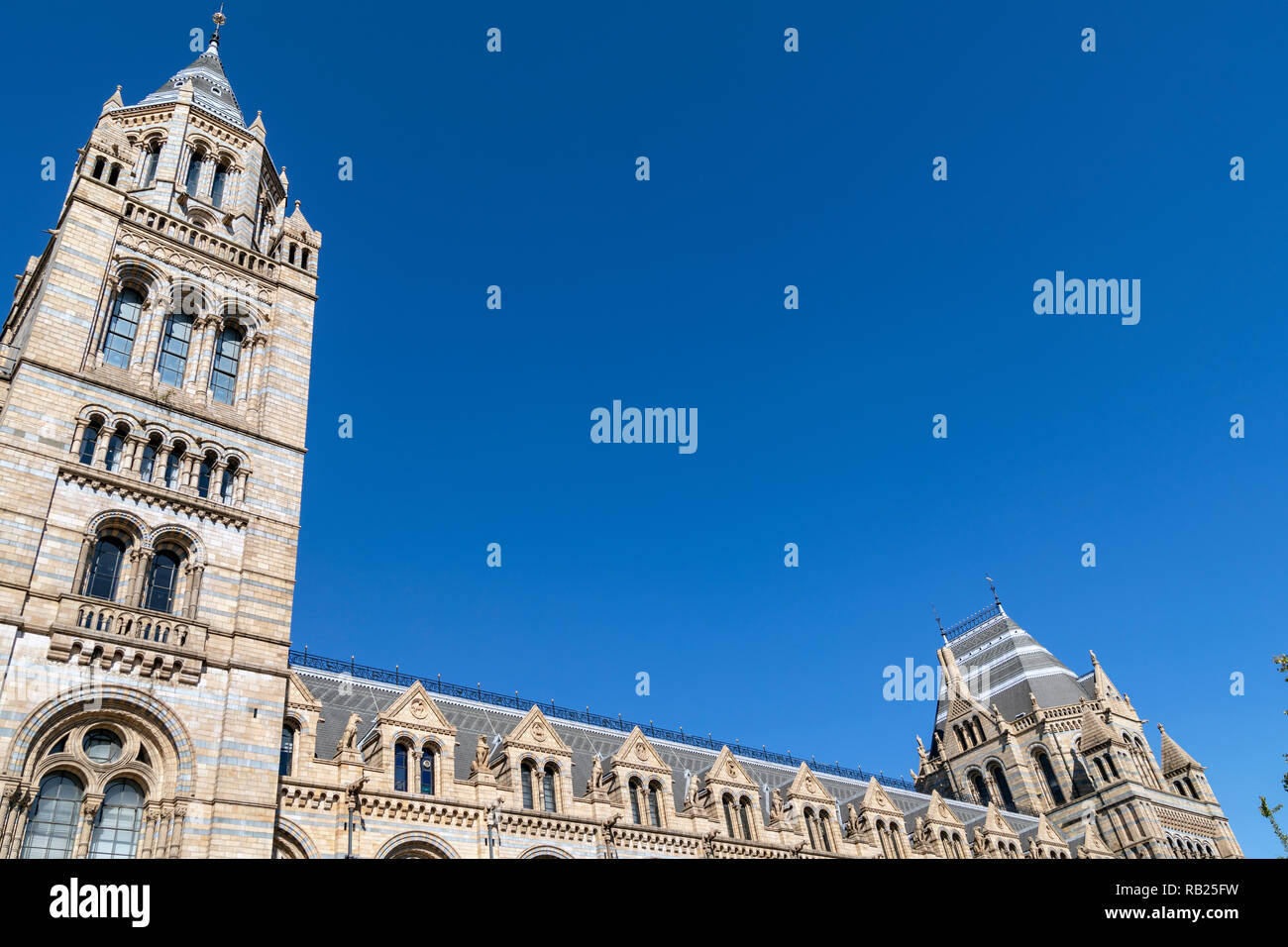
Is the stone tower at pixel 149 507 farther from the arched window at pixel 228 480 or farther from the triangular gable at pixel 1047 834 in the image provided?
the triangular gable at pixel 1047 834

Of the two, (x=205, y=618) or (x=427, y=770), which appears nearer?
(x=205, y=618)

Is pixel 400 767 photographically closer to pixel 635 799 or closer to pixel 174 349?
pixel 635 799

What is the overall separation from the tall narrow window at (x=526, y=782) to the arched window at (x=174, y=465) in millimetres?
16811

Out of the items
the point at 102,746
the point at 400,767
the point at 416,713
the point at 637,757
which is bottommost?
the point at 102,746

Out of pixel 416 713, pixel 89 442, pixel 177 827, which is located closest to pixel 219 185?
pixel 89 442

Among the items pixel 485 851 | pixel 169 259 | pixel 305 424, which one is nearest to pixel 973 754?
pixel 485 851

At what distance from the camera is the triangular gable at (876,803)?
46.7 meters

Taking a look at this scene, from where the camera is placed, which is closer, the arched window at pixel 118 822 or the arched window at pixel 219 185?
the arched window at pixel 118 822

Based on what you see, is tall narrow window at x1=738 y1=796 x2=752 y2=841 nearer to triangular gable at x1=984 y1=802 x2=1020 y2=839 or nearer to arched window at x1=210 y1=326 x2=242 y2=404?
triangular gable at x1=984 y1=802 x2=1020 y2=839

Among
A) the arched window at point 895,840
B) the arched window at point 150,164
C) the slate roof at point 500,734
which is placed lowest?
the arched window at point 895,840

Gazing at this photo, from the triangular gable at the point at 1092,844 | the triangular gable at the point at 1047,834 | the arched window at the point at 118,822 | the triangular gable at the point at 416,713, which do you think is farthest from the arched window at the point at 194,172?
the triangular gable at the point at 1092,844

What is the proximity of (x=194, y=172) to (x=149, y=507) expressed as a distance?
15.5 metres

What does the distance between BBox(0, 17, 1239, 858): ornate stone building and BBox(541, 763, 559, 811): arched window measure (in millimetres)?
80

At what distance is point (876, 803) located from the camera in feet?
155
